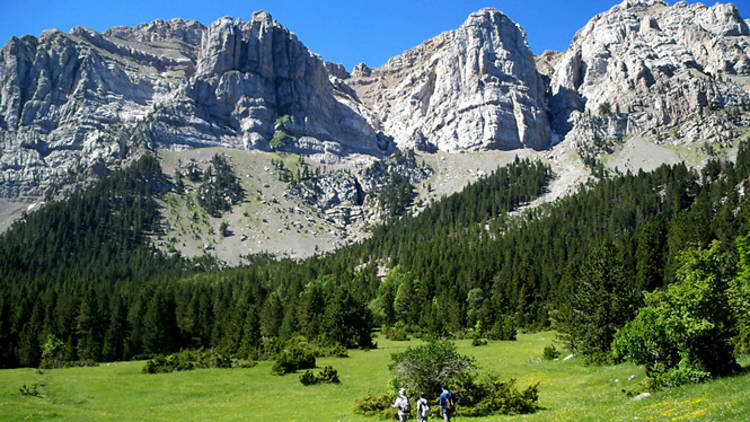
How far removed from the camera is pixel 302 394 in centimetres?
4178

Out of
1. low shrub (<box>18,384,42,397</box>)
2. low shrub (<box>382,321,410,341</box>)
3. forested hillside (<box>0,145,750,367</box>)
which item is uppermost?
forested hillside (<box>0,145,750,367</box>)

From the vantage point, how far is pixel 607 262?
4609cm

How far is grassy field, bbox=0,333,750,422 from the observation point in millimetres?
20922

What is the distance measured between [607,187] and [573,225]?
35.5 meters

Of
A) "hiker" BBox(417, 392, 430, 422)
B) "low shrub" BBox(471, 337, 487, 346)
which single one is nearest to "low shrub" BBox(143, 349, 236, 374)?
"low shrub" BBox(471, 337, 487, 346)

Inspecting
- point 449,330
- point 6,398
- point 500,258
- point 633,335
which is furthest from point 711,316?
point 500,258

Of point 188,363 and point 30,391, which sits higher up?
point 30,391

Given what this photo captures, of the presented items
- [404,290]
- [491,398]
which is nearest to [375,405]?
[491,398]

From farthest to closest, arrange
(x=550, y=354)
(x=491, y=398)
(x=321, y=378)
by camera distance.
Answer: (x=550, y=354), (x=321, y=378), (x=491, y=398)

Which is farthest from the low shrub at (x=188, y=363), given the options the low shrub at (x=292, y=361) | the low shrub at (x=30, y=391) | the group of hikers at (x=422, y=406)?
the group of hikers at (x=422, y=406)

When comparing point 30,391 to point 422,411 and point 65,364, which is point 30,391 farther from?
point 422,411

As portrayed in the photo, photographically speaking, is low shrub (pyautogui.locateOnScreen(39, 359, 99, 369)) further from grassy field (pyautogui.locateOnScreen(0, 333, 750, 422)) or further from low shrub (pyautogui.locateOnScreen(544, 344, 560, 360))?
low shrub (pyautogui.locateOnScreen(544, 344, 560, 360))

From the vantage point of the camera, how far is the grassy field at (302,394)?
20.9 m

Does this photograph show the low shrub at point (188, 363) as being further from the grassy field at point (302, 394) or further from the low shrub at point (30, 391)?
the low shrub at point (30, 391)
